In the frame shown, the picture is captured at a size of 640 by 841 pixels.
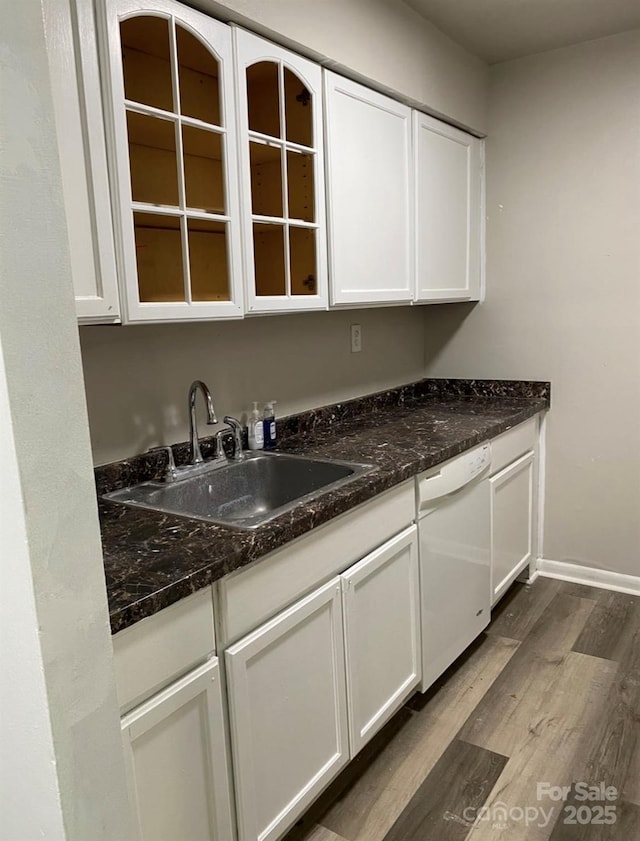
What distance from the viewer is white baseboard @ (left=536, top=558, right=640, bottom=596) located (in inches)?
113

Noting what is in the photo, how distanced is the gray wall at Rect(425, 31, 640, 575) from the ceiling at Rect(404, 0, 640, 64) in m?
0.10

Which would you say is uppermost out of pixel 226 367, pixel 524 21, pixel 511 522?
pixel 524 21

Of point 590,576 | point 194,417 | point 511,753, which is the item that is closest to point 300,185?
point 194,417

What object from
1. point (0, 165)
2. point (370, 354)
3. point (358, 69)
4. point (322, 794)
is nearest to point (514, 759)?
point (322, 794)

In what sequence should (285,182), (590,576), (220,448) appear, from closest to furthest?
(285,182), (220,448), (590,576)

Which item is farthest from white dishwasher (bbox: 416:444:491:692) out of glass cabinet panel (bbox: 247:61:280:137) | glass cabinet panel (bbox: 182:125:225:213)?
glass cabinet panel (bbox: 247:61:280:137)

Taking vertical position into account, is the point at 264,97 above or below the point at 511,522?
above

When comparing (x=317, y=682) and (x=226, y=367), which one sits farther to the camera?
(x=226, y=367)

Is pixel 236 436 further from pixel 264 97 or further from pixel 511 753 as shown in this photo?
pixel 511 753

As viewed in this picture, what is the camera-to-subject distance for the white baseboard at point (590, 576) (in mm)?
2871

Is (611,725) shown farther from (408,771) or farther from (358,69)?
(358,69)

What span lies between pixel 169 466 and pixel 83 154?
840 millimetres

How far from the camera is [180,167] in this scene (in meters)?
1.53

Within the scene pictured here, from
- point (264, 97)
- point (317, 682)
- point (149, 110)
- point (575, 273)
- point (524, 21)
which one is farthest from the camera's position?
point (575, 273)
